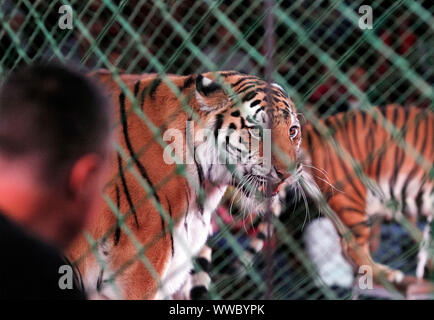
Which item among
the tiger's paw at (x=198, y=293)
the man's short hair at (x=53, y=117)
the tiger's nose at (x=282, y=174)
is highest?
the man's short hair at (x=53, y=117)

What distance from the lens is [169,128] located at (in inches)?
60.7

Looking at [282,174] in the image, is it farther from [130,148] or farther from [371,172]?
[371,172]

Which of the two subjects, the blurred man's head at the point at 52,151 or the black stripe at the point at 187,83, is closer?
the blurred man's head at the point at 52,151

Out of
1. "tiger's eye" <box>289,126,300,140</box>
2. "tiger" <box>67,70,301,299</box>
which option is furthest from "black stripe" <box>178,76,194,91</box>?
"tiger's eye" <box>289,126,300,140</box>

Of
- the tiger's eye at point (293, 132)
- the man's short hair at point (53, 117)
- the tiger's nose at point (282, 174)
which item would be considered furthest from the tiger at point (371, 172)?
the man's short hair at point (53, 117)

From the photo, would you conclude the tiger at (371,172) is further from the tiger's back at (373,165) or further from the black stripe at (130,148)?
the black stripe at (130,148)

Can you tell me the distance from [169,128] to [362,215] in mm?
834

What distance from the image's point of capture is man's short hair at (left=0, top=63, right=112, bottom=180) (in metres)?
0.81

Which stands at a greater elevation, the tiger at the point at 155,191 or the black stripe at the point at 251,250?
the tiger at the point at 155,191

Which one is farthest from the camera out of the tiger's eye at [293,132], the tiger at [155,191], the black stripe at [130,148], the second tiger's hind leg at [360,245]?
the second tiger's hind leg at [360,245]

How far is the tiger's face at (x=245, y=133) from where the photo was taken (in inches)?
53.7

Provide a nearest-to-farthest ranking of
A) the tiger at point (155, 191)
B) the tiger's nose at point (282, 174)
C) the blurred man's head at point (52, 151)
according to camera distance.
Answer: the blurred man's head at point (52, 151) → the tiger's nose at point (282, 174) → the tiger at point (155, 191)
